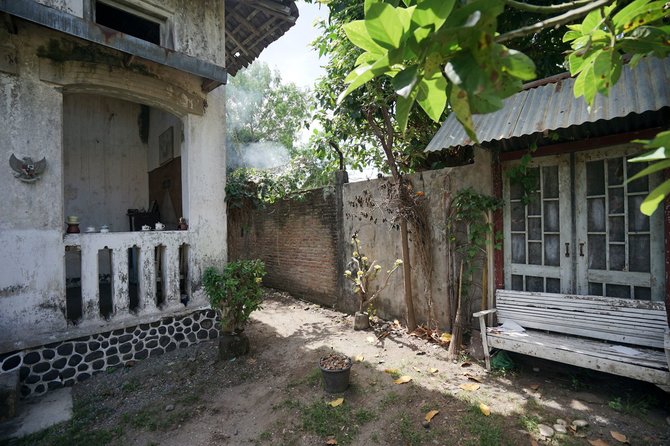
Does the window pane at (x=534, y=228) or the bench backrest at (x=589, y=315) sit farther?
the window pane at (x=534, y=228)

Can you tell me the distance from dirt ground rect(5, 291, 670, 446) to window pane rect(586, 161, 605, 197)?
80.6 inches

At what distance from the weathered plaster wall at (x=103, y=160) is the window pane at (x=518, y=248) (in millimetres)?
7520

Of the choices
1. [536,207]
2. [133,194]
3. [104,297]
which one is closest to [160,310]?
[104,297]

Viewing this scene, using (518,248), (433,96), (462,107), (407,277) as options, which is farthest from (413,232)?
(462,107)

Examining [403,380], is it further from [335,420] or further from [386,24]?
[386,24]

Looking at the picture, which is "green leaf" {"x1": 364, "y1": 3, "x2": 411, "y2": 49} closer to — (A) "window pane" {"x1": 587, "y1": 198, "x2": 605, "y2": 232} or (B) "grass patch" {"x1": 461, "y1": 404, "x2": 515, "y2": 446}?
(B) "grass patch" {"x1": 461, "y1": 404, "x2": 515, "y2": 446}

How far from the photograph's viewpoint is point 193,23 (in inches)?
200

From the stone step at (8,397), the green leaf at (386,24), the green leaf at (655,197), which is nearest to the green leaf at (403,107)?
the green leaf at (386,24)

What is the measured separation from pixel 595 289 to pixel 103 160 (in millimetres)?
8909

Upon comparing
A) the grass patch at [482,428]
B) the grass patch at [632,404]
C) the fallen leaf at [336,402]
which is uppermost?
the grass patch at [632,404]

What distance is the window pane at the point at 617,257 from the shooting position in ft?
11.8

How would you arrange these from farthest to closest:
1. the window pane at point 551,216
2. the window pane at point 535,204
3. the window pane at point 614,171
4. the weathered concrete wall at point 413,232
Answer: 1. the weathered concrete wall at point 413,232
2. the window pane at point 535,204
3. the window pane at point 551,216
4. the window pane at point 614,171

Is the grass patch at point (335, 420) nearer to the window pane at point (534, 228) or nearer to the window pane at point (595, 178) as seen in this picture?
the window pane at point (534, 228)

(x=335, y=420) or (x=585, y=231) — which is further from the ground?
(x=585, y=231)
